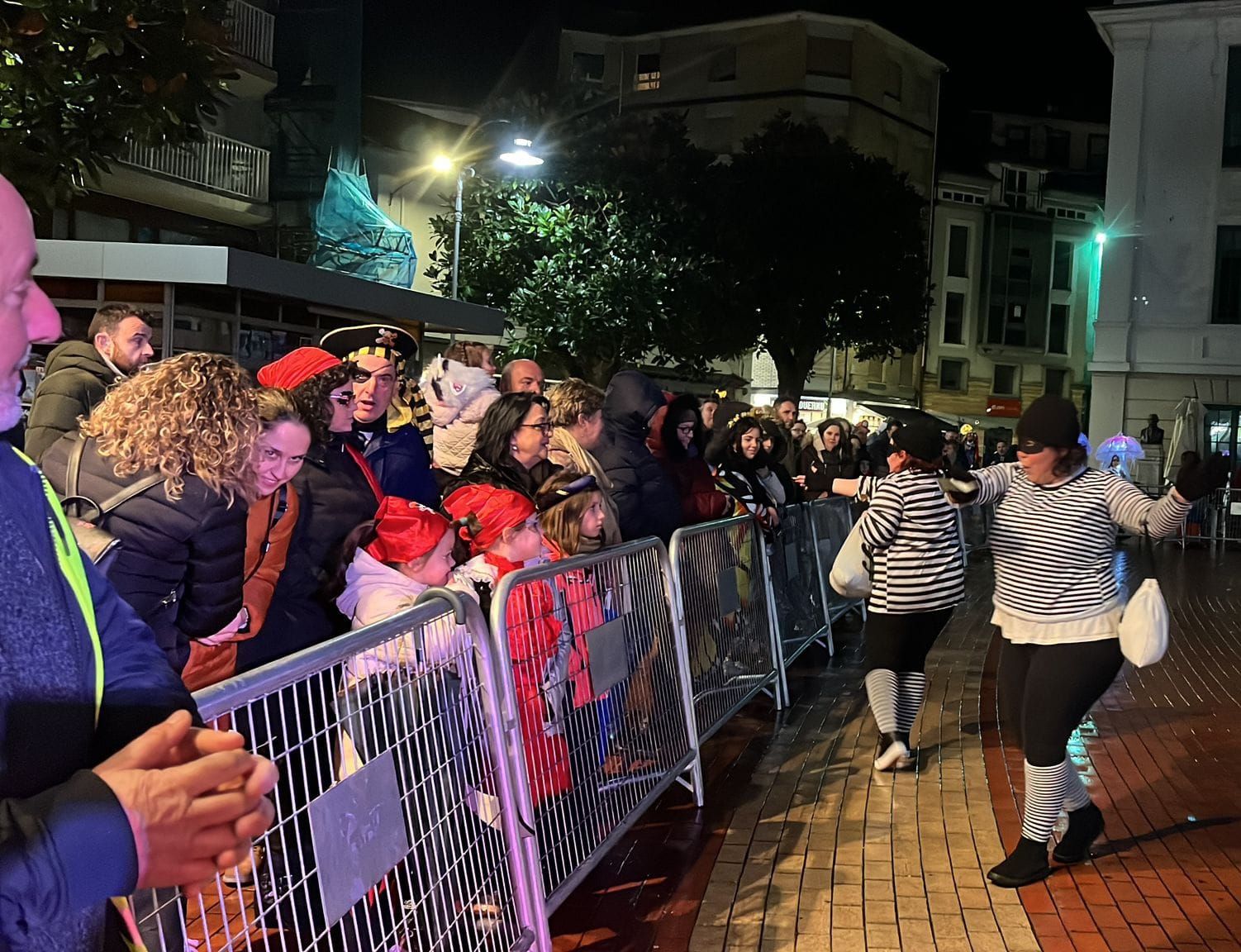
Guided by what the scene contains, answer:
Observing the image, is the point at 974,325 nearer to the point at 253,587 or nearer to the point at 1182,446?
the point at 1182,446

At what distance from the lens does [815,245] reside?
37.0 meters

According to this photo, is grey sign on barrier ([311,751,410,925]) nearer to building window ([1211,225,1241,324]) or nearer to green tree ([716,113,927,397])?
building window ([1211,225,1241,324])

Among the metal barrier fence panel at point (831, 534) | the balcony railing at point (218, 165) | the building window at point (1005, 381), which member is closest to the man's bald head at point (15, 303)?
the metal barrier fence panel at point (831, 534)

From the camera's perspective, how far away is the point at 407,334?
647 centimetres

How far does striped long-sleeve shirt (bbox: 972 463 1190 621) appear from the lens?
214 inches

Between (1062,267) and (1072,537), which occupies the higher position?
(1062,267)

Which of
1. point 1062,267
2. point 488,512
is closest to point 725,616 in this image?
point 488,512

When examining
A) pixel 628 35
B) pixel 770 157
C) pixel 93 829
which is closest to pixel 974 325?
pixel 628 35

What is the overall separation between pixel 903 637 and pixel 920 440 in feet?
3.76

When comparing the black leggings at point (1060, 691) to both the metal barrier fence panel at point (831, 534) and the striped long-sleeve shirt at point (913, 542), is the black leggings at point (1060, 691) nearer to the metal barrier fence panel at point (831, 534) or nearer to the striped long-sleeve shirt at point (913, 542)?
the striped long-sleeve shirt at point (913, 542)

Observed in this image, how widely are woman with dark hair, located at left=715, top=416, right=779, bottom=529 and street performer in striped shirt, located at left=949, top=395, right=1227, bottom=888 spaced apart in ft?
12.0

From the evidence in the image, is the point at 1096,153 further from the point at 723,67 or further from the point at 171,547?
the point at 171,547

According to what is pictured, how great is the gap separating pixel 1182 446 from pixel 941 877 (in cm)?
2643

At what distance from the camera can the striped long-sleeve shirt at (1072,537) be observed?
5.45 meters
